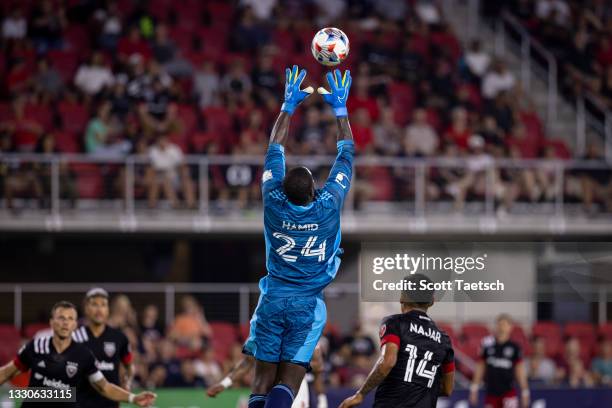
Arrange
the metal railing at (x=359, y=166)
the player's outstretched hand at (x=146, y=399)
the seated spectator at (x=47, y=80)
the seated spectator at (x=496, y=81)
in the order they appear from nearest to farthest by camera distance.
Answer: the player's outstretched hand at (x=146, y=399) < the metal railing at (x=359, y=166) < the seated spectator at (x=47, y=80) < the seated spectator at (x=496, y=81)

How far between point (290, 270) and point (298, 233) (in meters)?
0.30

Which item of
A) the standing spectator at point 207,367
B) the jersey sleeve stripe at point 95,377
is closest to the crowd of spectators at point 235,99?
the standing spectator at point 207,367

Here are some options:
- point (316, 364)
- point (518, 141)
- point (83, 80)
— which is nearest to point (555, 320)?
point (518, 141)

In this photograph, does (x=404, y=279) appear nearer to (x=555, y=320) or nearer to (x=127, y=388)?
(x=127, y=388)

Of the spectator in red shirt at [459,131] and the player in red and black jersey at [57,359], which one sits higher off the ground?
the spectator in red shirt at [459,131]

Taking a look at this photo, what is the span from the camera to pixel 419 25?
23.1m

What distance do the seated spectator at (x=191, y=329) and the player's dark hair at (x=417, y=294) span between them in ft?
31.5

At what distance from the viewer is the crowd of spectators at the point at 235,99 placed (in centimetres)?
1930

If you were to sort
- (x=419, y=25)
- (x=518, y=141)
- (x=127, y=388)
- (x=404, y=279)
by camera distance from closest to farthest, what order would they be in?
1. (x=404, y=279)
2. (x=127, y=388)
3. (x=518, y=141)
4. (x=419, y=25)

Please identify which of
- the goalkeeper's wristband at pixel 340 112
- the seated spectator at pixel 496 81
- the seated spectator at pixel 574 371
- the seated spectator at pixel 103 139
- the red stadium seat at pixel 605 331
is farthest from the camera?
the seated spectator at pixel 496 81

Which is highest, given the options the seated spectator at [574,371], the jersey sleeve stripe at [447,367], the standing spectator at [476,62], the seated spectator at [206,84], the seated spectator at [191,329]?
the standing spectator at [476,62]

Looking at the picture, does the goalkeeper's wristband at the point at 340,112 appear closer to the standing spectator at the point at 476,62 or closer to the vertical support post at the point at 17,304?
the vertical support post at the point at 17,304

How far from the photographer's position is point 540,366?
64.7 feet

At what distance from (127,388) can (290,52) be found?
11806 mm
